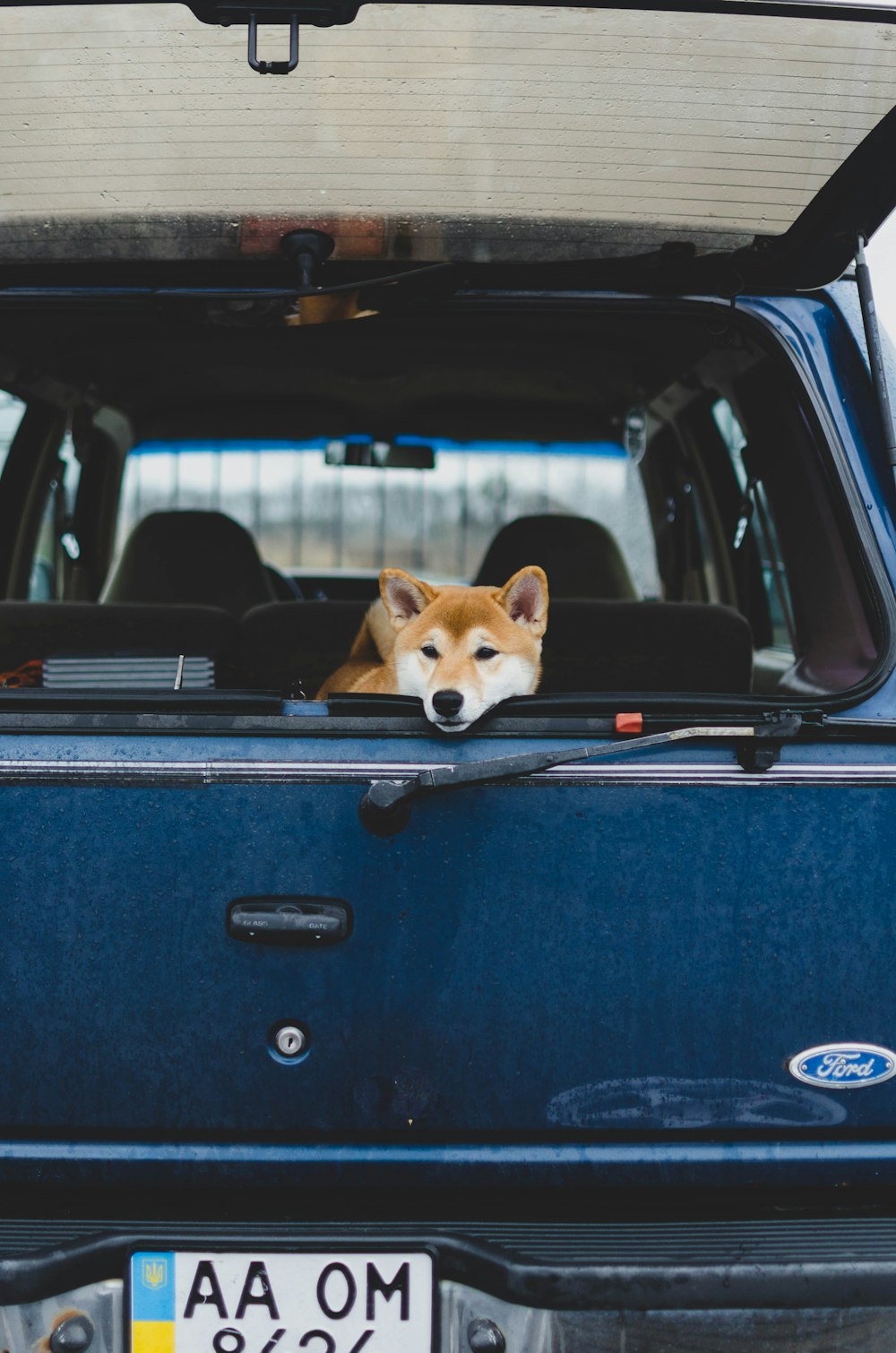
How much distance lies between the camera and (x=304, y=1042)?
1.86 meters

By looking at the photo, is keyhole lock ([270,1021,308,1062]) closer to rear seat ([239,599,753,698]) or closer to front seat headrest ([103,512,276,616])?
rear seat ([239,599,753,698])

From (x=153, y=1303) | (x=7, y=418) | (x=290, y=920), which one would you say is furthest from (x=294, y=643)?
(x=7, y=418)

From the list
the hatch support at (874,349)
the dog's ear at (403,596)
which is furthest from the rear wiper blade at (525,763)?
the dog's ear at (403,596)

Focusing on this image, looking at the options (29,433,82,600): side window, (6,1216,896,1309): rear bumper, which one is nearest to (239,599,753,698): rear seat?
(6,1216,896,1309): rear bumper

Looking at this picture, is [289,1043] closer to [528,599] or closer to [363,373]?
[528,599]

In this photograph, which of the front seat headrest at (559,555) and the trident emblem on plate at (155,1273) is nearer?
the trident emblem on plate at (155,1273)

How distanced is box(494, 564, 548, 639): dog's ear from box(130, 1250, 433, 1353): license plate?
153 cm

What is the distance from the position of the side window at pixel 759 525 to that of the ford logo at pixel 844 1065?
5.85 ft

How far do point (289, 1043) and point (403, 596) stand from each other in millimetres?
1373

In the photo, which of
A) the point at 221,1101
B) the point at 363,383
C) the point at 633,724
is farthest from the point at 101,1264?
the point at 363,383

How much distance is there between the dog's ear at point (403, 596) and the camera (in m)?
2.92

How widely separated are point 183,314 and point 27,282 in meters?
0.31

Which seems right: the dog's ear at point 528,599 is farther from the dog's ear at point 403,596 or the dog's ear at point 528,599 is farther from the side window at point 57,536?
the side window at point 57,536

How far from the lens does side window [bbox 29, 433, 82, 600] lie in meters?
4.53
